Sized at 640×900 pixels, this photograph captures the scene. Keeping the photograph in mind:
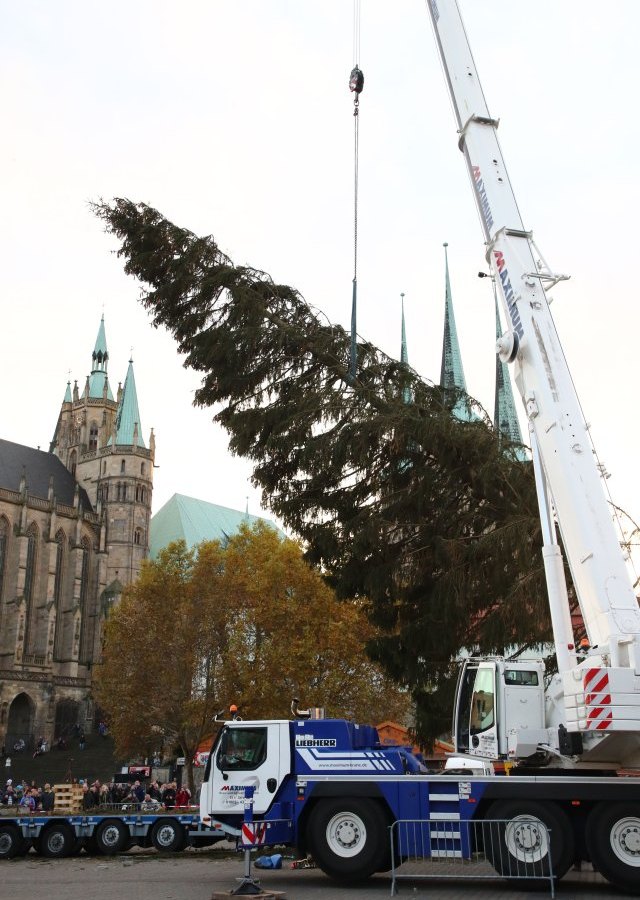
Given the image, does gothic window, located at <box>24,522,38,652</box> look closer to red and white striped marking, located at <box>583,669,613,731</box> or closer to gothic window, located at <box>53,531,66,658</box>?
gothic window, located at <box>53,531,66,658</box>

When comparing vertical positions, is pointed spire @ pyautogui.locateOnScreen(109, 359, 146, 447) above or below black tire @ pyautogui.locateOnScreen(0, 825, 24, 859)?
above

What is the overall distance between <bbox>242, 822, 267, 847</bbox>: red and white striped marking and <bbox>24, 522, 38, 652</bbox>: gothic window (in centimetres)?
6856

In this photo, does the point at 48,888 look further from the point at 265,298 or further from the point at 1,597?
the point at 1,597

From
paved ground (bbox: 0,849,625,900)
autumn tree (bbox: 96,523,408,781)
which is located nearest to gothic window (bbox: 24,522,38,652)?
autumn tree (bbox: 96,523,408,781)

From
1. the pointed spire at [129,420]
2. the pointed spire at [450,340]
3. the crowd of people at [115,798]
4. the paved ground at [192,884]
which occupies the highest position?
the pointed spire at [450,340]

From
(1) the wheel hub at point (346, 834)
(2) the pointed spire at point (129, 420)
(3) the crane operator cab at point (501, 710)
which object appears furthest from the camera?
(2) the pointed spire at point (129, 420)

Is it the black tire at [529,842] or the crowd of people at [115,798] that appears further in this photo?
the crowd of people at [115,798]

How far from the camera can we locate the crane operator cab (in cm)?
1308

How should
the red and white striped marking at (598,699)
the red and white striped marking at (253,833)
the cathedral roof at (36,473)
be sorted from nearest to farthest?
the red and white striped marking at (598,699)
the red and white striped marking at (253,833)
the cathedral roof at (36,473)

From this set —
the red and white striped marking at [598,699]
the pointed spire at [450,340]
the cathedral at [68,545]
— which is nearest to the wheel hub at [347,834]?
the red and white striped marking at [598,699]

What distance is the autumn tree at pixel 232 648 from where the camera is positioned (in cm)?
3753

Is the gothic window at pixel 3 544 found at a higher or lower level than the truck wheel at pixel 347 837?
higher

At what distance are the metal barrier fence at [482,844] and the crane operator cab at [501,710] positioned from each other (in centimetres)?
113

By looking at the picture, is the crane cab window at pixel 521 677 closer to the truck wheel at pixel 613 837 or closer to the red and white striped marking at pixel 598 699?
the truck wheel at pixel 613 837
